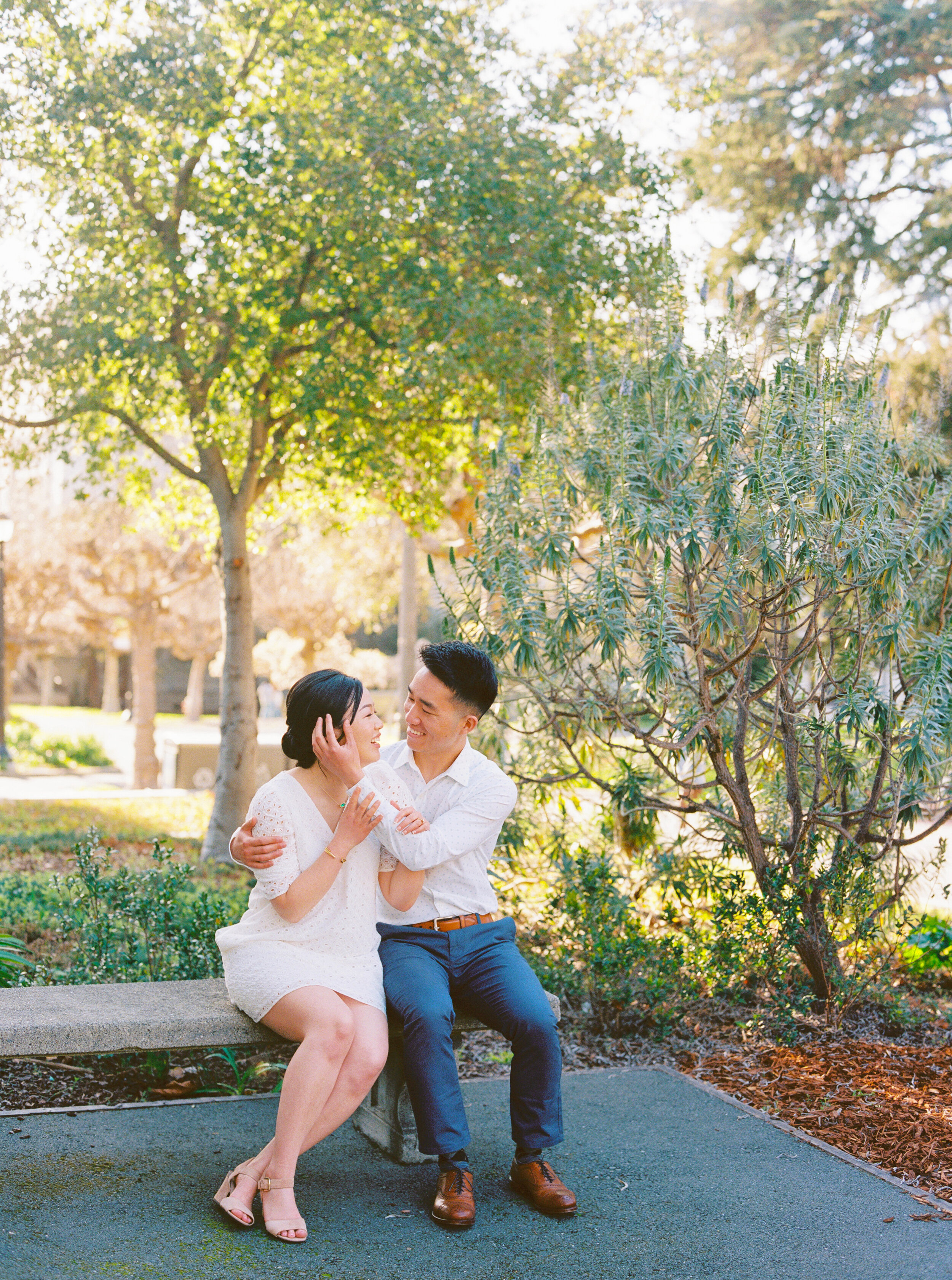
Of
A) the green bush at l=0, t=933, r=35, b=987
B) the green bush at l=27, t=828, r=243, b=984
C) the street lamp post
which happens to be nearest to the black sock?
the green bush at l=27, t=828, r=243, b=984

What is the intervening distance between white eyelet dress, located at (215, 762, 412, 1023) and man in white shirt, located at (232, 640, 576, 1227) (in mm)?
81

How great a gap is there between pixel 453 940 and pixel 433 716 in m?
0.68

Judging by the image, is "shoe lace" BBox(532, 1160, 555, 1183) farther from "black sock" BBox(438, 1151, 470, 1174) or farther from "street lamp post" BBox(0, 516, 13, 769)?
"street lamp post" BBox(0, 516, 13, 769)

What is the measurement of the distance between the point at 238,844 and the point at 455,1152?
1021 millimetres

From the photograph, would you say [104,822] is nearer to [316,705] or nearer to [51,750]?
[316,705]

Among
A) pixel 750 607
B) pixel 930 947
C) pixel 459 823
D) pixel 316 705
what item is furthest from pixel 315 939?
pixel 930 947

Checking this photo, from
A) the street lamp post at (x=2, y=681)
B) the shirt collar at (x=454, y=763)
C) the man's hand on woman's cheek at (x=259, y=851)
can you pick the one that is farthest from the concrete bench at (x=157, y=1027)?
the street lamp post at (x=2, y=681)

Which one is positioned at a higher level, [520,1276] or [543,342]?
[543,342]

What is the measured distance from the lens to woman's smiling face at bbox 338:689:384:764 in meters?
3.32

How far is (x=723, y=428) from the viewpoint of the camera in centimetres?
469

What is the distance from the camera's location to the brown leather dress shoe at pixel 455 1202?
3.10 m

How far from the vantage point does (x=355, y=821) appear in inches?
126

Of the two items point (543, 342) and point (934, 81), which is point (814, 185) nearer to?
point (934, 81)

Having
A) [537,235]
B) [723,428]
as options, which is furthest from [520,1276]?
[537,235]
